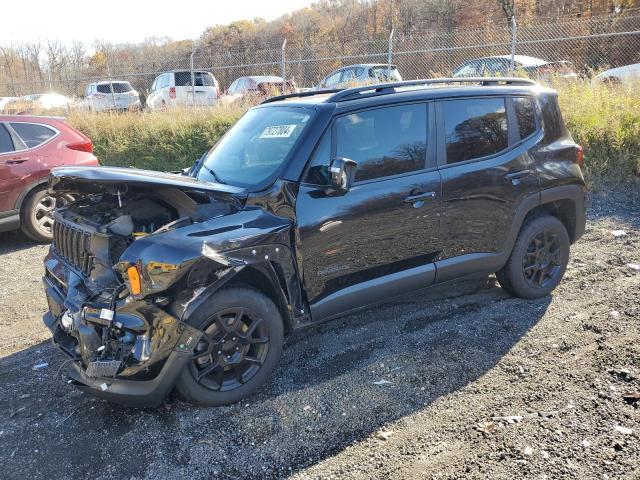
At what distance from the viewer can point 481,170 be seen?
4246 millimetres

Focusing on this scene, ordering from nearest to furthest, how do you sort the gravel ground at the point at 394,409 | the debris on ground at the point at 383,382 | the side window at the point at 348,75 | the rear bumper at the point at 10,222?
the gravel ground at the point at 394,409 → the debris on ground at the point at 383,382 → the rear bumper at the point at 10,222 → the side window at the point at 348,75

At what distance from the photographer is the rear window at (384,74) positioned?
499 inches

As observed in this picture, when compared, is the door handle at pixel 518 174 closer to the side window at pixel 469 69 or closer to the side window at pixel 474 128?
the side window at pixel 474 128

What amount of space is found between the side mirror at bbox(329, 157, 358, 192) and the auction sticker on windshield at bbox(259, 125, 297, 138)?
0.55m

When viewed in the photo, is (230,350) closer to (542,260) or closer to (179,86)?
(542,260)

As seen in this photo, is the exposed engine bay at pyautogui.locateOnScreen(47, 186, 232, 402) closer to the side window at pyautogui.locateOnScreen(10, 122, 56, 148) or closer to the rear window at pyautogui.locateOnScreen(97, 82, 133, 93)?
the side window at pyautogui.locateOnScreen(10, 122, 56, 148)

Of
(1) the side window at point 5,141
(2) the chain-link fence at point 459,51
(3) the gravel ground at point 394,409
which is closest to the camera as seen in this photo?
(3) the gravel ground at point 394,409

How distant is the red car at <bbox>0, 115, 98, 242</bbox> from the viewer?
690 cm

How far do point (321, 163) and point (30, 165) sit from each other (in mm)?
5096

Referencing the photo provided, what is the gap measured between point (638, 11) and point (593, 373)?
19051 millimetres

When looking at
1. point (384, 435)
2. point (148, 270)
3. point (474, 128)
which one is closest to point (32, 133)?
point (148, 270)

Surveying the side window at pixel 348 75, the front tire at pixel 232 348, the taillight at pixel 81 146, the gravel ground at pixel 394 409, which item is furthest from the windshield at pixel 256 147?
the side window at pixel 348 75

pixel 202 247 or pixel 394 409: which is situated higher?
pixel 202 247

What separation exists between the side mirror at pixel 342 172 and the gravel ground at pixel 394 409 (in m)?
1.30
